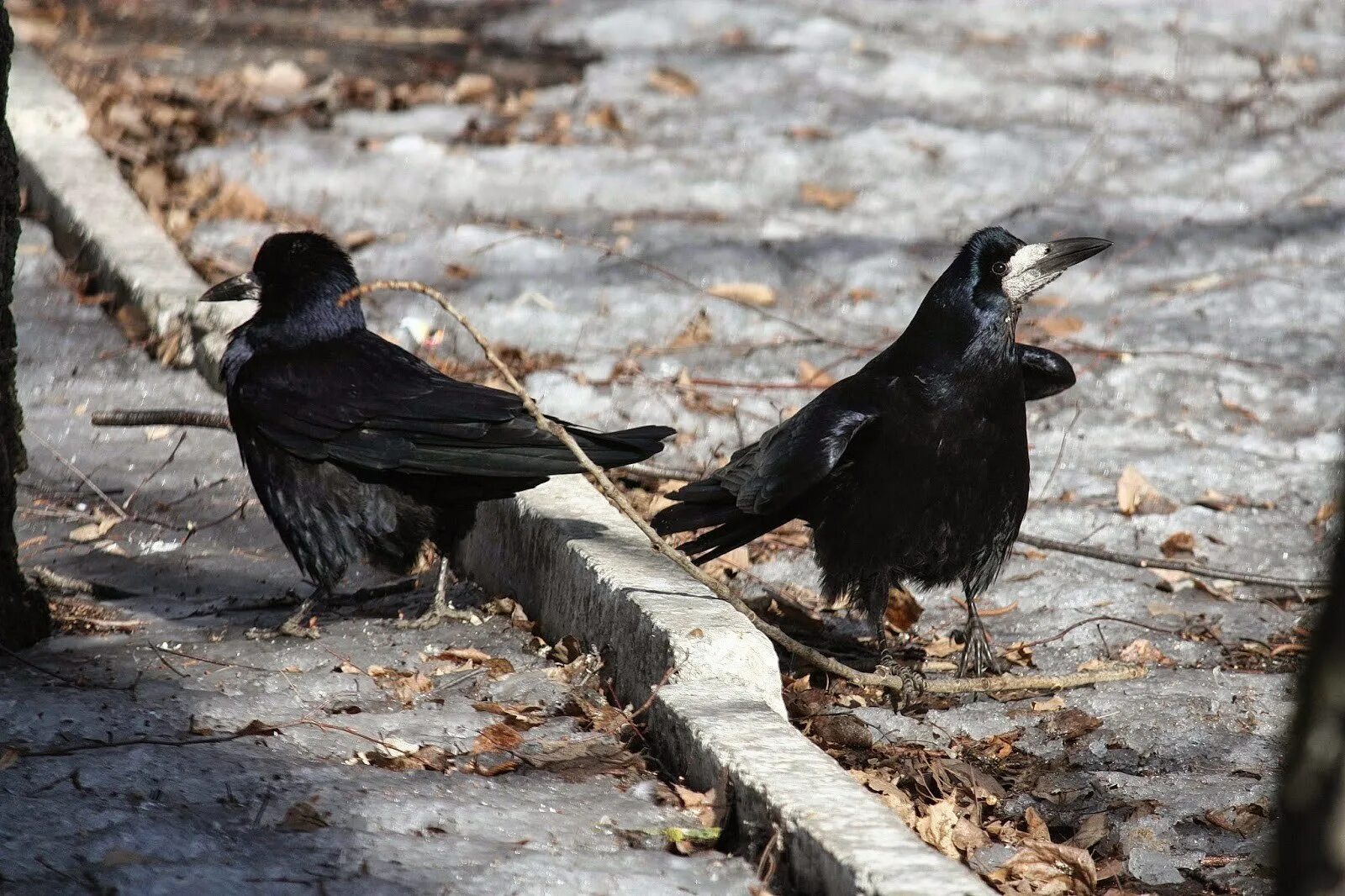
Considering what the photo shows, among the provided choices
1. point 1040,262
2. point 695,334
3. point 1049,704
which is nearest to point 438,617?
point 1049,704

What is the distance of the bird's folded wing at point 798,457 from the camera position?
13.9 feet

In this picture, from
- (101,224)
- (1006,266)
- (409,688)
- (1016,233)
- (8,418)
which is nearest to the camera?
(409,688)

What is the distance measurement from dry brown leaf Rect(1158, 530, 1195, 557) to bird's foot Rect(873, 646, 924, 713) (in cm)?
153

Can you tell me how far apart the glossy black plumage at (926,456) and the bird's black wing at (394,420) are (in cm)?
46

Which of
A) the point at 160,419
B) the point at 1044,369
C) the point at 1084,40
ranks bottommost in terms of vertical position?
the point at 160,419

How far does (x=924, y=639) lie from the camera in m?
4.85

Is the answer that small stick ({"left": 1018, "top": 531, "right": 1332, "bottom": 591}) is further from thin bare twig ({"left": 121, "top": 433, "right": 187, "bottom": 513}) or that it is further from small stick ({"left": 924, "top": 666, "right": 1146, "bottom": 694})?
thin bare twig ({"left": 121, "top": 433, "right": 187, "bottom": 513})

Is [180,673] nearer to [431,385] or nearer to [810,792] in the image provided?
[431,385]

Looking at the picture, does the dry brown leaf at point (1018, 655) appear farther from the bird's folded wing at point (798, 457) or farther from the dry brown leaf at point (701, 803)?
the dry brown leaf at point (701, 803)

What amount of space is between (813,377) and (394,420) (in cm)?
254

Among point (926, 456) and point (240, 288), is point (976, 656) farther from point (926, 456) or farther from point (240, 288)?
point (240, 288)

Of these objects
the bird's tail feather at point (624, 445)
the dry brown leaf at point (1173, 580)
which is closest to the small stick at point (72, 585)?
the bird's tail feather at point (624, 445)

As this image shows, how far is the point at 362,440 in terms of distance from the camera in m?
4.36

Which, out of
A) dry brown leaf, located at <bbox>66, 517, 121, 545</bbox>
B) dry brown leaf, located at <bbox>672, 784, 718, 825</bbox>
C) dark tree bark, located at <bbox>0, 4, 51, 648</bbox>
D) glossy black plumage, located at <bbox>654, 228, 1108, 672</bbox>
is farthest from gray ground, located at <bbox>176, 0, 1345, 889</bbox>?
dark tree bark, located at <bbox>0, 4, 51, 648</bbox>
